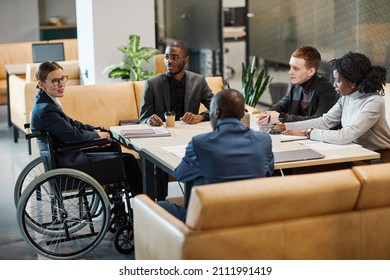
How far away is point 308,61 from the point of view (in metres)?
5.67

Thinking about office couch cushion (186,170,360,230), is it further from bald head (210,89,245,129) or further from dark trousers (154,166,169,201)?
dark trousers (154,166,169,201)

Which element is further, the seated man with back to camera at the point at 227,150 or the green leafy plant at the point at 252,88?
the green leafy plant at the point at 252,88

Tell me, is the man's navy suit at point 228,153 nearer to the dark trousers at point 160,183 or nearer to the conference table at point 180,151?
the conference table at point 180,151

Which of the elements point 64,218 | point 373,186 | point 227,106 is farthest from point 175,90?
point 373,186

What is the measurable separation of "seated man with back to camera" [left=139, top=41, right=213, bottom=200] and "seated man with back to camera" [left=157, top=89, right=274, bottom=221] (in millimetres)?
1796

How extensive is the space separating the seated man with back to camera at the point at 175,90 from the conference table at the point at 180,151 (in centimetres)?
54

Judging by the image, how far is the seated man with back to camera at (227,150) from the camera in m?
3.96

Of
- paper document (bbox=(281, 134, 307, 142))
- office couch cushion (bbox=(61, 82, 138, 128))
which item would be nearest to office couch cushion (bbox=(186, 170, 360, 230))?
paper document (bbox=(281, 134, 307, 142))

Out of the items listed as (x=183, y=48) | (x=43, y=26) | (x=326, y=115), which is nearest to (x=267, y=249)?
(x=326, y=115)

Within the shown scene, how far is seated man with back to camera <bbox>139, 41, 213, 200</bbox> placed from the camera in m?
6.04

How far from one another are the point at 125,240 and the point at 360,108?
1688 mm

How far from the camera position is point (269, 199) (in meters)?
3.55

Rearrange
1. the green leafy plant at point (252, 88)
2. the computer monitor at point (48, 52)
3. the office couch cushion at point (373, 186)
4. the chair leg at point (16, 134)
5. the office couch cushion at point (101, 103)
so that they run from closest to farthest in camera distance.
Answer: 1. the office couch cushion at point (373, 186)
2. the office couch cushion at point (101, 103)
3. the green leafy plant at point (252, 88)
4. the chair leg at point (16, 134)
5. the computer monitor at point (48, 52)

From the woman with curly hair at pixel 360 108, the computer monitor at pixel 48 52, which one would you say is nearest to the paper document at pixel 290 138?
the woman with curly hair at pixel 360 108
